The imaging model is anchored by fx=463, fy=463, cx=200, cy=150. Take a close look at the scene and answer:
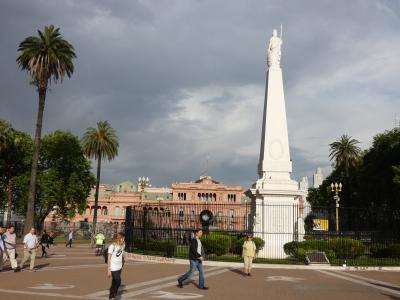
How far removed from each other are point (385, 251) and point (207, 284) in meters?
13.3

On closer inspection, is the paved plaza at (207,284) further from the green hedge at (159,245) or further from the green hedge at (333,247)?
the green hedge at (159,245)

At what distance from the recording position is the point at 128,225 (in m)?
27.1

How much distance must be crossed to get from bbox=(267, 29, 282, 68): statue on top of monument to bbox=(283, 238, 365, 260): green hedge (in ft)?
33.3

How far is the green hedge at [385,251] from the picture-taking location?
2286 cm

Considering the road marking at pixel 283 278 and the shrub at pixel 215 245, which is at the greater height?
the shrub at pixel 215 245

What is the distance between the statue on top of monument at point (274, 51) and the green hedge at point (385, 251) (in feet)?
36.7

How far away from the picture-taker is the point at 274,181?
2450cm

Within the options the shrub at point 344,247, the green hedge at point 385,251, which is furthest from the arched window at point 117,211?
the shrub at point 344,247

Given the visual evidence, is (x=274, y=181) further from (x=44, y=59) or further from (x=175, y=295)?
(x=44, y=59)

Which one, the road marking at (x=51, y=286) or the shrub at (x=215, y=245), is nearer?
the road marking at (x=51, y=286)

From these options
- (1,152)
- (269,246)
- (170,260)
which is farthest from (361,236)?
(1,152)

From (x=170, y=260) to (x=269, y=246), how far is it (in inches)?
208

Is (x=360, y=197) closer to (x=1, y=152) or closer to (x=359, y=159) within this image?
(x=359, y=159)

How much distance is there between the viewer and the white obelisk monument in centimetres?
2378
